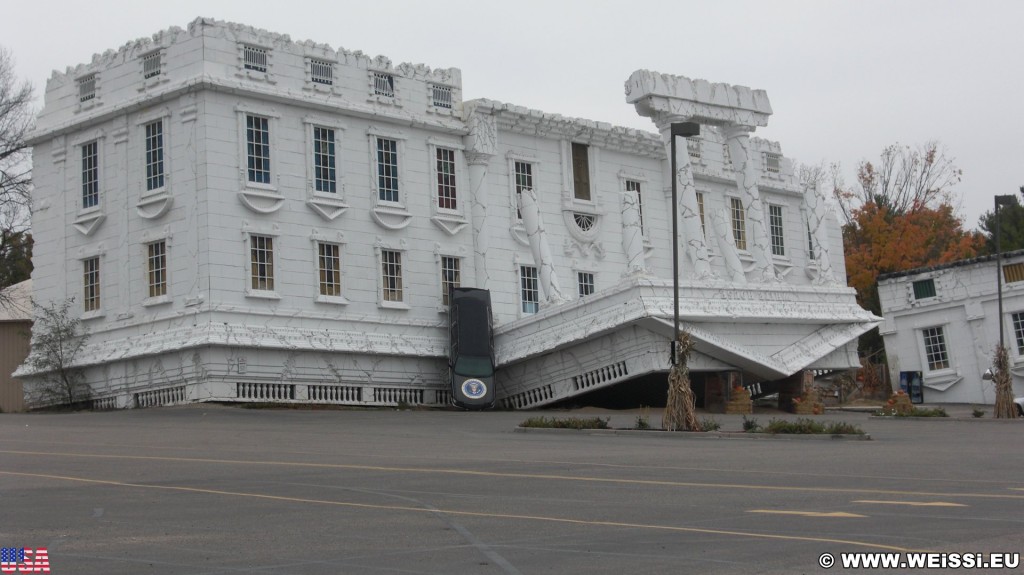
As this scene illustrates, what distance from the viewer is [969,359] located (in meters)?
51.3

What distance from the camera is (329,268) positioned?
38.9 meters

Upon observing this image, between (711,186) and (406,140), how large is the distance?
15069 millimetres

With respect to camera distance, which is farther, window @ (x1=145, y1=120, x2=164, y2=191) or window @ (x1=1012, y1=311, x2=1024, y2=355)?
window @ (x1=1012, y1=311, x2=1024, y2=355)

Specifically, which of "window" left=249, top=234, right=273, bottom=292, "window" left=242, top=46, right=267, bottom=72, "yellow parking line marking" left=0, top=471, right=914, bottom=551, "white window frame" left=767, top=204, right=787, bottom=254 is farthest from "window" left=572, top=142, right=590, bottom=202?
"yellow parking line marking" left=0, top=471, right=914, bottom=551

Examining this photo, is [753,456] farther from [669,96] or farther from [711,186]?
[711,186]

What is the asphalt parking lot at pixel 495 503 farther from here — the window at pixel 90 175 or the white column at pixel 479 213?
the white column at pixel 479 213

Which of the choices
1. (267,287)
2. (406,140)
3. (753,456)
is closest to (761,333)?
(406,140)

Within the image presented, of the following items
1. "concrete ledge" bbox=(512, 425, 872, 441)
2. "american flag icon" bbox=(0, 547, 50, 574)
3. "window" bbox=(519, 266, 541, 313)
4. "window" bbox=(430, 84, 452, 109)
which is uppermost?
"window" bbox=(430, 84, 452, 109)

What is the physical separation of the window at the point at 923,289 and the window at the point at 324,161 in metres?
25.8

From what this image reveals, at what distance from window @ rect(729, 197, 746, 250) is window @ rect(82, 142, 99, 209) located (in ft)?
81.3

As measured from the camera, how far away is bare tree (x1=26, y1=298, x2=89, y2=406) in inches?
1529

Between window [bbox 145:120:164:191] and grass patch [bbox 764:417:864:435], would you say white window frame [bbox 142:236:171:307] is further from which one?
grass patch [bbox 764:417:864:435]

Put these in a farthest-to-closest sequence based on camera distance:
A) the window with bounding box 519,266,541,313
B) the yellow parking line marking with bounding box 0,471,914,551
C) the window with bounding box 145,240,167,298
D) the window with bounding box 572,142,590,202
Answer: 1. the window with bounding box 572,142,590,202
2. the window with bounding box 519,266,541,313
3. the window with bounding box 145,240,167,298
4. the yellow parking line marking with bounding box 0,471,914,551

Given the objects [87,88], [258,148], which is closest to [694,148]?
[258,148]
